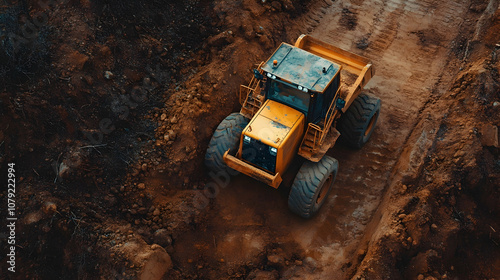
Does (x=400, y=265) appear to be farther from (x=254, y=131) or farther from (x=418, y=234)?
(x=254, y=131)

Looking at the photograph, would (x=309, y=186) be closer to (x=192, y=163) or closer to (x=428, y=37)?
(x=192, y=163)

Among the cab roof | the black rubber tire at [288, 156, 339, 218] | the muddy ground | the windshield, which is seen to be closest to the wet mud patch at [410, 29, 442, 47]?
→ the muddy ground

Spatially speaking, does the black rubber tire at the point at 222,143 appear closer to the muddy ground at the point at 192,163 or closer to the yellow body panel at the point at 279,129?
the yellow body panel at the point at 279,129

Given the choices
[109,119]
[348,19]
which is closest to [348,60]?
[348,19]

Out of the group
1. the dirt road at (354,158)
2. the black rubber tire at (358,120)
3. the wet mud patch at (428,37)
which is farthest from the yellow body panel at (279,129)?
the wet mud patch at (428,37)

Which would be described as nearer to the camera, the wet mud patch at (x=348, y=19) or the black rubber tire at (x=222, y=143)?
the black rubber tire at (x=222, y=143)
